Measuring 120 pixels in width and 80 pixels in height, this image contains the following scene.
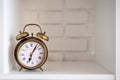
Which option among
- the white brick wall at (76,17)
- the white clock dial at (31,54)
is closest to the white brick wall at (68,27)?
the white brick wall at (76,17)

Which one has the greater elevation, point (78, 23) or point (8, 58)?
point (78, 23)

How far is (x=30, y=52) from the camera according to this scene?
94cm

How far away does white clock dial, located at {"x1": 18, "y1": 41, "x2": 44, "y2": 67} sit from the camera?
3.05 ft

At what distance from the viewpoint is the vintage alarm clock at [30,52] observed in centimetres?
93

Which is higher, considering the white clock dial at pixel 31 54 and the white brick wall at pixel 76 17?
the white brick wall at pixel 76 17

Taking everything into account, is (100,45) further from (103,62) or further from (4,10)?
(4,10)

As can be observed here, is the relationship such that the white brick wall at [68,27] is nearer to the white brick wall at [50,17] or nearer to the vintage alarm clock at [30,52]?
the white brick wall at [50,17]

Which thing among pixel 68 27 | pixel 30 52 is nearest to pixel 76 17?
pixel 68 27

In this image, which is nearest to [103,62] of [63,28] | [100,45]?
[100,45]

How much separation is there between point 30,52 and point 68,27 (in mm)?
453

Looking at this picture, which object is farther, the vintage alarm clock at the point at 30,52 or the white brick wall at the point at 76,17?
the white brick wall at the point at 76,17

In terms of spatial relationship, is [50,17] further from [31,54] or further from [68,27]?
[31,54]

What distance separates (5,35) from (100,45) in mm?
547

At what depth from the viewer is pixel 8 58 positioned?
0.93 meters
